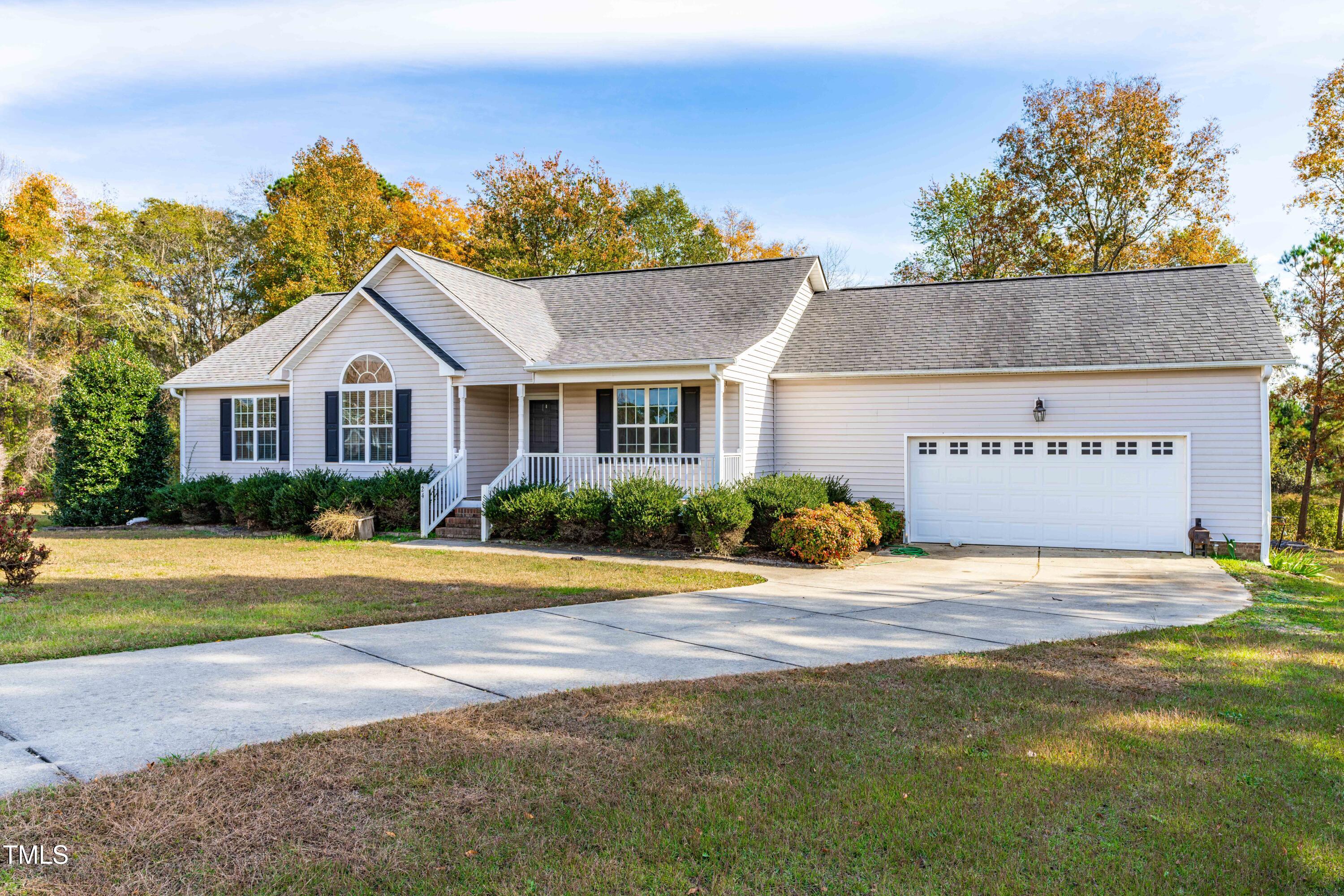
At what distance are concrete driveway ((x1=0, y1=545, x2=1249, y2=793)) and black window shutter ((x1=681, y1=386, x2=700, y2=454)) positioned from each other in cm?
517

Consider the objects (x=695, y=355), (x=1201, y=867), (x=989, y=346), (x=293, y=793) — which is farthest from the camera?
(x=989, y=346)

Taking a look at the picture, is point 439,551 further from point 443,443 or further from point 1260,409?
point 1260,409

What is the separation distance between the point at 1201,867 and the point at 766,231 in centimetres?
3506

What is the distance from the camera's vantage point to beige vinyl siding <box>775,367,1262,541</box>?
1431 cm

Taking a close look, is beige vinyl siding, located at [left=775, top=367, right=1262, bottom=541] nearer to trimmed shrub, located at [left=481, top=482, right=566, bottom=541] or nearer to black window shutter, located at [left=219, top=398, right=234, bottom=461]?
trimmed shrub, located at [left=481, top=482, right=566, bottom=541]

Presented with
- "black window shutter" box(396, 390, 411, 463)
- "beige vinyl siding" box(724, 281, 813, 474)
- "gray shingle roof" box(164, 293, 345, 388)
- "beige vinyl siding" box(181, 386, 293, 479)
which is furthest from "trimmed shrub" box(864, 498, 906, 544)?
"beige vinyl siding" box(181, 386, 293, 479)

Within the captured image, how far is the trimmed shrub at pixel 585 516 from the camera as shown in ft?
A: 48.3

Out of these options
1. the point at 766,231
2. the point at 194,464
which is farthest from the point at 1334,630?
the point at 766,231

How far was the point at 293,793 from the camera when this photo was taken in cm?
383

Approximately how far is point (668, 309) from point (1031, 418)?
303 inches

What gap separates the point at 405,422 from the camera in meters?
17.6

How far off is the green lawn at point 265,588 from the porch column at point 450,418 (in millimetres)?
2644

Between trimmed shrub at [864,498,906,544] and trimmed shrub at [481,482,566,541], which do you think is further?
trimmed shrub at [864,498,906,544]

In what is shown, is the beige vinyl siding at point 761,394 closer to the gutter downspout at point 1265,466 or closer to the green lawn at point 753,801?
the gutter downspout at point 1265,466
